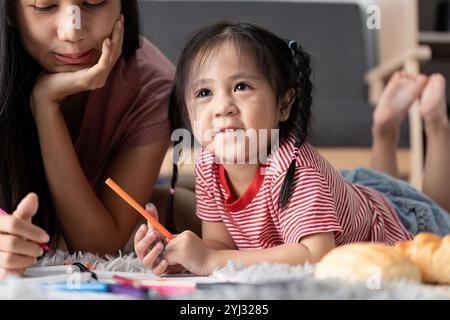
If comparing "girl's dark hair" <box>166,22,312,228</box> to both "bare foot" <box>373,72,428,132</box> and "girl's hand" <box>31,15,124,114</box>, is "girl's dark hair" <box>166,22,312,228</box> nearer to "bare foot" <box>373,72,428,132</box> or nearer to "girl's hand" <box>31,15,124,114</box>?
"girl's hand" <box>31,15,124,114</box>

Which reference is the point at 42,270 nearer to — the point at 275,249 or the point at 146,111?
the point at 275,249

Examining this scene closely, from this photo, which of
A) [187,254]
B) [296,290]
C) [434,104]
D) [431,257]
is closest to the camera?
[296,290]

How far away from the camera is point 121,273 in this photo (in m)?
0.74

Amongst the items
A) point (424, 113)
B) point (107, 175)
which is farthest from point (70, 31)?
point (424, 113)

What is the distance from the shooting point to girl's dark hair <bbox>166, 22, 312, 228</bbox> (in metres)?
0.86

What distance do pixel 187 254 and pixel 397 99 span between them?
31.9 inches

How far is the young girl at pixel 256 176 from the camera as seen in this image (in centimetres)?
77

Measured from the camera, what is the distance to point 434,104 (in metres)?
1.29

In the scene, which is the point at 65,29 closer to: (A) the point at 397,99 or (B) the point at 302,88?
(B) the point at 302,88

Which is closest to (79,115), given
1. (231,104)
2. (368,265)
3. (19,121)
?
(19,121)

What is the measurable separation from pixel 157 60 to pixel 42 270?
0.53 metres

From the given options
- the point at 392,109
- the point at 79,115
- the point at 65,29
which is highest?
the point at 65,29

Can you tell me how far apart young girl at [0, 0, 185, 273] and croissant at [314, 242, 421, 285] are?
0.44 m

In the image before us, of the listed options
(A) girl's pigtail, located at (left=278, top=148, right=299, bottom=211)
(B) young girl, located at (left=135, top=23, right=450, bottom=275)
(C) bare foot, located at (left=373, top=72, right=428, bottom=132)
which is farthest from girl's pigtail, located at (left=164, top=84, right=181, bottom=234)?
(C) bare foot, located at (left=373, top=72, right=428, bottom=132)
